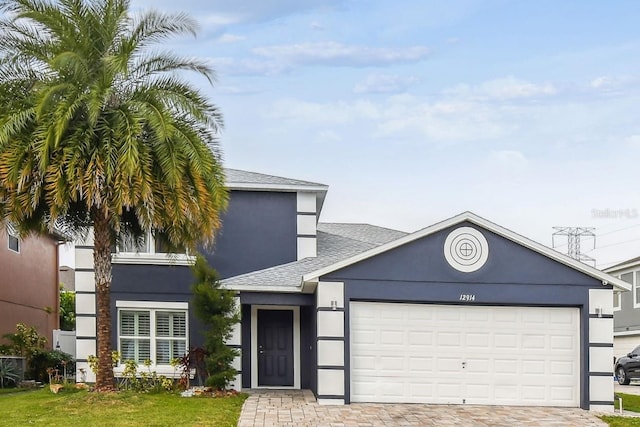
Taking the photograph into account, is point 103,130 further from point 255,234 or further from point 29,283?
point 29,283

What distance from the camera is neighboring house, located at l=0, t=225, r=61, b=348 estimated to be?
26.8m

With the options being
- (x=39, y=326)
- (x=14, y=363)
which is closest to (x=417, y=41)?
(x=14, y=363)

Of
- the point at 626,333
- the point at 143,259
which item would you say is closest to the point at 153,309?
the point at 143,259

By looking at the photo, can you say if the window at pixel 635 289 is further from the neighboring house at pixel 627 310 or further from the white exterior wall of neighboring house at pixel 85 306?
the white exterior wall of neighboring house at pixel 85 306

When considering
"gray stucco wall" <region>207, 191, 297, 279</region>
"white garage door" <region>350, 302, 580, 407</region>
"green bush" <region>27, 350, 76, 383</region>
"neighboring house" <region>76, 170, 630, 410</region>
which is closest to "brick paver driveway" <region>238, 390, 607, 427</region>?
"white garage door" <region>350, 302, 580, 407</region>

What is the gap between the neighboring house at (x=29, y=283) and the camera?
26.8m

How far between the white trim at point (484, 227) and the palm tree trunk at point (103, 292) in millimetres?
4444

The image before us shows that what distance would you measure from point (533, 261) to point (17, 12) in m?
12.7

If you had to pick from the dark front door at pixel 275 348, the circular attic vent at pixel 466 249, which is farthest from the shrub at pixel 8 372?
the circular attic vent at pixel 466 249

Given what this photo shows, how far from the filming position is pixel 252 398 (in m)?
19.2

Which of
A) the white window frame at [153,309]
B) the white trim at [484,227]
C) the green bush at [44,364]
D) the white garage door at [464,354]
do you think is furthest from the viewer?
the green bush at [44,364]

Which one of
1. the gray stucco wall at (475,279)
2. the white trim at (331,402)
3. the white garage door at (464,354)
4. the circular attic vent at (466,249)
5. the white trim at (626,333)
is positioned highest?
the circular attic vent at (466,249)

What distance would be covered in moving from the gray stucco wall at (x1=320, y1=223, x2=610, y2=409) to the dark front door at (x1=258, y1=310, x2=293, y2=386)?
12.8 ft

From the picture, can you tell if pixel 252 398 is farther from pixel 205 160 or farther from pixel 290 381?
pixel 205 160
